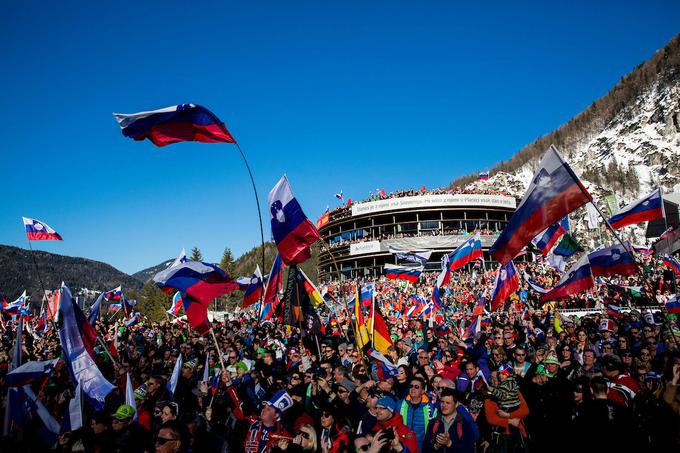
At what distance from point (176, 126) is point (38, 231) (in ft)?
41.2

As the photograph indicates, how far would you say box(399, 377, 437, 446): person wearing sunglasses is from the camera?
4.67m

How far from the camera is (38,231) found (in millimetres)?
17141

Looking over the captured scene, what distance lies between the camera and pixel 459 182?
14275cm

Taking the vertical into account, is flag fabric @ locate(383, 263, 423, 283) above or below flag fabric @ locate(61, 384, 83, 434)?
above

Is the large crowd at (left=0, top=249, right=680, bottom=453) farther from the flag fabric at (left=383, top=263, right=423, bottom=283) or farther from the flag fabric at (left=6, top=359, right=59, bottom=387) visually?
the flag fabric at (left=383, top=263, right=423, bottom=283)

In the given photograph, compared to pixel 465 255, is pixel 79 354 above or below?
below

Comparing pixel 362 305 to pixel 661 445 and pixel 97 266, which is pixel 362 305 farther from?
pixel 97 266

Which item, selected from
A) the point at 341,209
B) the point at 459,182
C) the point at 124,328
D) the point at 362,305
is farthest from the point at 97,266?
the point at 362,305

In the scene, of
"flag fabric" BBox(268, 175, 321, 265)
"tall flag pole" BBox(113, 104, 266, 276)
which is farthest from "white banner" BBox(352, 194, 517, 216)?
"tall flag pole" BBox(113, 104, 266, 276)

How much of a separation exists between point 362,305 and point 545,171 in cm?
742

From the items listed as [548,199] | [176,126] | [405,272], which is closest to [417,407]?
[548,199]

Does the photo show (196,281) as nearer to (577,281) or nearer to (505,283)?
(505,283)

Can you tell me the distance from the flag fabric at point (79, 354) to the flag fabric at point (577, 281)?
10.3 meters

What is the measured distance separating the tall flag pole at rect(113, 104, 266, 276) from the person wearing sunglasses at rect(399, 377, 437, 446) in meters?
5.95
